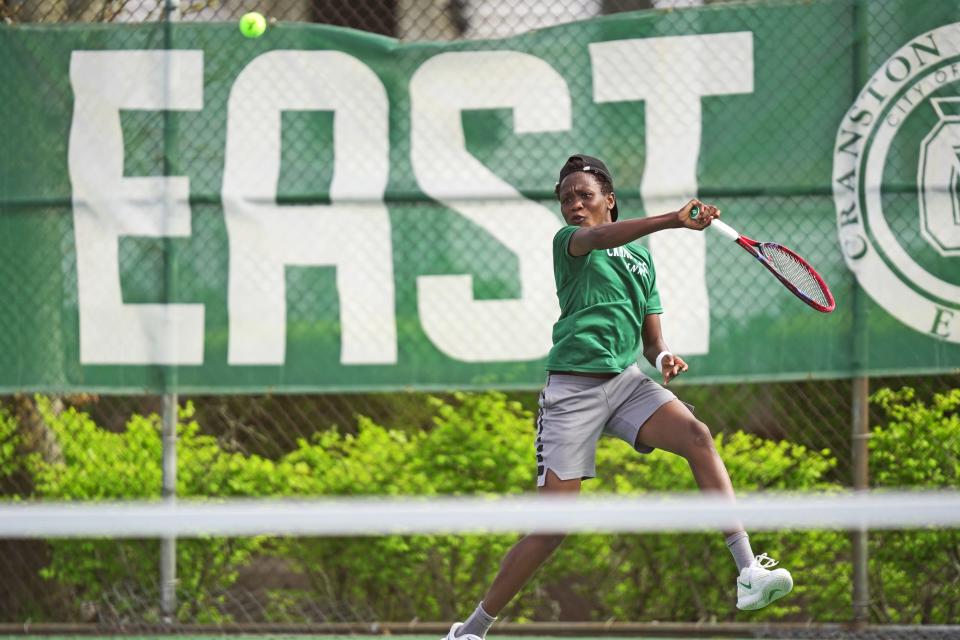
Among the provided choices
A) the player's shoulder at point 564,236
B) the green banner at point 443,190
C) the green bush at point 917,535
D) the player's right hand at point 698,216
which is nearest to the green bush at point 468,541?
the green bush at point 917,535

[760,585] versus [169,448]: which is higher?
[169,448]

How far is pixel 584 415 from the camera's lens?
3344 mm

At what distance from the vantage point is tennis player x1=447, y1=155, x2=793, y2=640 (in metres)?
3.29

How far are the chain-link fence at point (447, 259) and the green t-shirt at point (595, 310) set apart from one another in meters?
1.07

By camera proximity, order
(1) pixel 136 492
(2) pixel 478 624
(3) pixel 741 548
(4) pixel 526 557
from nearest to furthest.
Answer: (3) pixel 741 548, (4) pixel 526 557, (2) pixel 478 624, (1) pixel 136 492

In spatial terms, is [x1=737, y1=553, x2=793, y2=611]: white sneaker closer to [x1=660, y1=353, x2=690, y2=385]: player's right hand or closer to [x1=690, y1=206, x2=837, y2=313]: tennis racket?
[x1=660, y1=353, x2=690, y2=385]: player's right hand

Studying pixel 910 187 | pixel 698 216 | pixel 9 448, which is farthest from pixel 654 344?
pixel 9 448

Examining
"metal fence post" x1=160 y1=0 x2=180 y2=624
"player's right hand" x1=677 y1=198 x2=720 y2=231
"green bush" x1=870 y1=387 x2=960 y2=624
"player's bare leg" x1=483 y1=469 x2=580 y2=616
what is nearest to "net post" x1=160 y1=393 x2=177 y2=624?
"metal fence post" x1=160 y1=0 x2=180 y2=624

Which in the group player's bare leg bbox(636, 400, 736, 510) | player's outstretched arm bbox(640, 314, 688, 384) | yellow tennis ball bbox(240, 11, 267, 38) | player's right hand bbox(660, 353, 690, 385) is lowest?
player's bare leg bbox(636, 400, 736, 510)

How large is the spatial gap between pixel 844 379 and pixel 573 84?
5.31 feet

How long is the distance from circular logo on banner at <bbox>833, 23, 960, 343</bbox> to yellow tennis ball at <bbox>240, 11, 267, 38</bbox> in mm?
2378

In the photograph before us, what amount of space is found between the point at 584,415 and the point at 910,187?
6.18ft

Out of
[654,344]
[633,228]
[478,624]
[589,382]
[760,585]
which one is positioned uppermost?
[633,228]

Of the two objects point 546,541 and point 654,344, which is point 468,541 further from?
point 654,344
